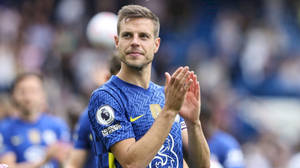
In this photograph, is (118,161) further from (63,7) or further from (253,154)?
(63,7)

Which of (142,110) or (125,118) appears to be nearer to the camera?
(125,118)

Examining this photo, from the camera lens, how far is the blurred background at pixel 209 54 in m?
16.1

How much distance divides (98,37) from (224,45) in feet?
36.6

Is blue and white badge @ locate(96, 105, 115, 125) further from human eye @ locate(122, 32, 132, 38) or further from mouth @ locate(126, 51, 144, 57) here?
human eye @ locate(122, 32, 132, 38)

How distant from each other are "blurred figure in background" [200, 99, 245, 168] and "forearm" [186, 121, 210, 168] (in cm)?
327

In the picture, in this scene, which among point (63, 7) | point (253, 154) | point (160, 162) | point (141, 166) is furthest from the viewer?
point (63, 7)

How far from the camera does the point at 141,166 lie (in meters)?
4.20

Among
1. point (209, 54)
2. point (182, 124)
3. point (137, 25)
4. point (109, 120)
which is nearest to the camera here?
point (109, 120)

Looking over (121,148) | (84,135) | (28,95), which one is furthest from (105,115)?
(28,95)

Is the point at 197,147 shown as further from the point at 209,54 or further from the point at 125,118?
the point at 209,54

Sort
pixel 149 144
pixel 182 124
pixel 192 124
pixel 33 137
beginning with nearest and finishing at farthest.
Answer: pixel 149 144, pixel 192 124, pixel 182 124, pixel 33 137

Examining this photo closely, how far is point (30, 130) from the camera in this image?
8.41 m

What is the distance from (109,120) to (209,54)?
14.1 metres

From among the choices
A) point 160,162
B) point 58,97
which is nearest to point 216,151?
point 160,162
